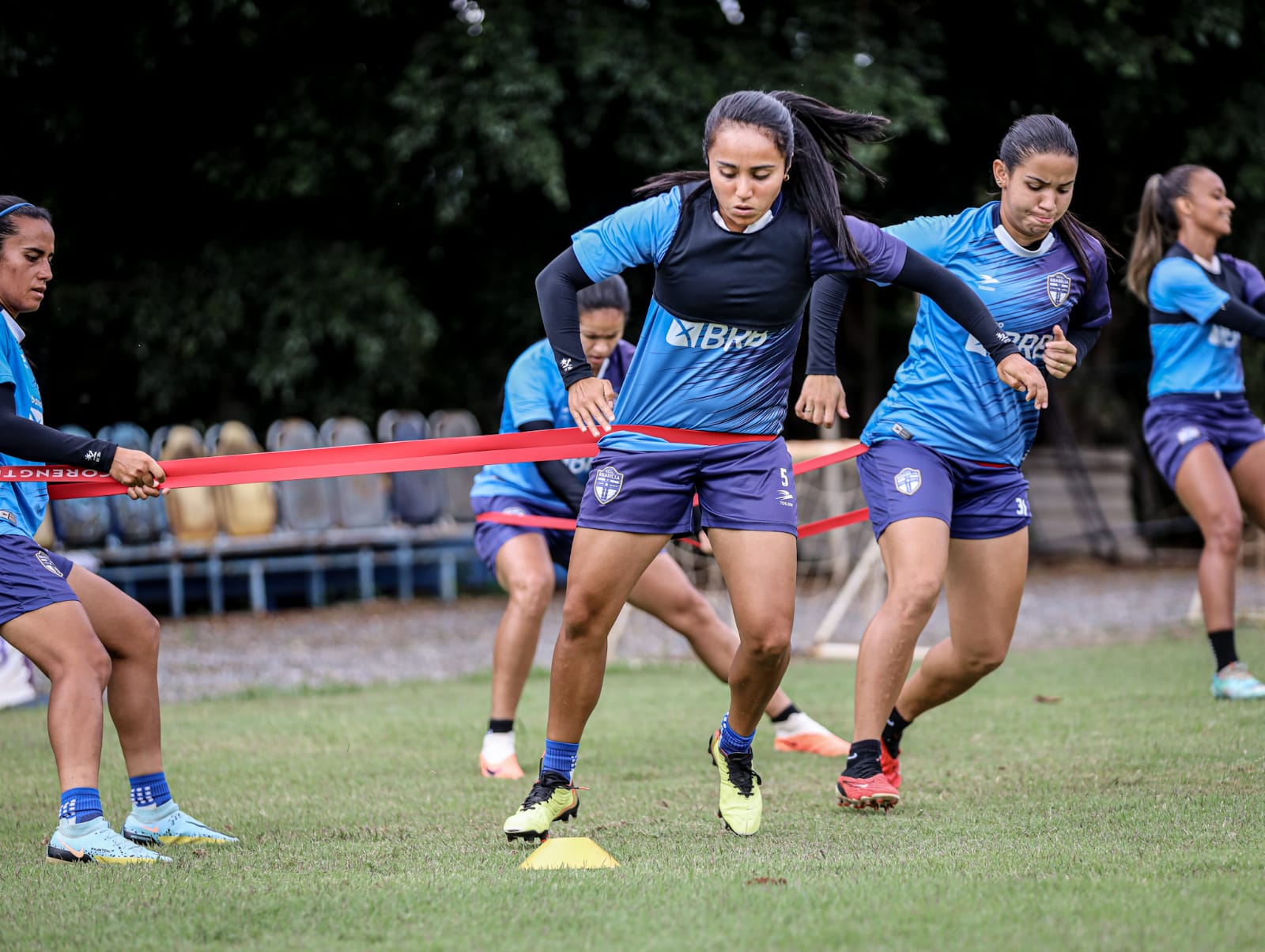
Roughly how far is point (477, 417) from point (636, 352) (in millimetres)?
13620

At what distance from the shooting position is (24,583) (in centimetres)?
440

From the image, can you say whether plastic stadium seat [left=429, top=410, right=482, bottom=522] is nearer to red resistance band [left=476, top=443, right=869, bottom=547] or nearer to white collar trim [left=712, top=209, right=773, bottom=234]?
red resistance band [left=476, top=443, right=869, bottom=547]

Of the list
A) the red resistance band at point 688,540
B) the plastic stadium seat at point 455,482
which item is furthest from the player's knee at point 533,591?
the plastic stadium seat at point 455,482

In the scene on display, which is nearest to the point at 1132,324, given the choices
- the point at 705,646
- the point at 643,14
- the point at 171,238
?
the point at 643,14

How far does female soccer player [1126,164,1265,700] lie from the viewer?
7336mm

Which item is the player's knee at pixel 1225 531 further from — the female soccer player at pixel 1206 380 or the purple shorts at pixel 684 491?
the purple shorts at pixel 684 491

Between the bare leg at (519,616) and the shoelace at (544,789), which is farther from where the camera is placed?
the bare leg at (519,616)

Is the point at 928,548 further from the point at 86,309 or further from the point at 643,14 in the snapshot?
the point at 86,309

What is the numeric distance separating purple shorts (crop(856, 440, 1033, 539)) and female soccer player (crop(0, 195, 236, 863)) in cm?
→ 252

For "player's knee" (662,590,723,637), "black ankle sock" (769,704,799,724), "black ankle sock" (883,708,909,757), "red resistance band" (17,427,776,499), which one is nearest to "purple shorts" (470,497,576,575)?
"player's knee" (662,590,723,637)

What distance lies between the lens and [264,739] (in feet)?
24.3

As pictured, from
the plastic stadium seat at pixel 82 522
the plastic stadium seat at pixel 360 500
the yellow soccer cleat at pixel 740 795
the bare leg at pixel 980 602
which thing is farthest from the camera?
the plastic stadium seat at pixel 360 500

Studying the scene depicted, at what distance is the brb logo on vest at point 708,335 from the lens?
14.7 ft

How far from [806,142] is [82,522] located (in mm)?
11139
